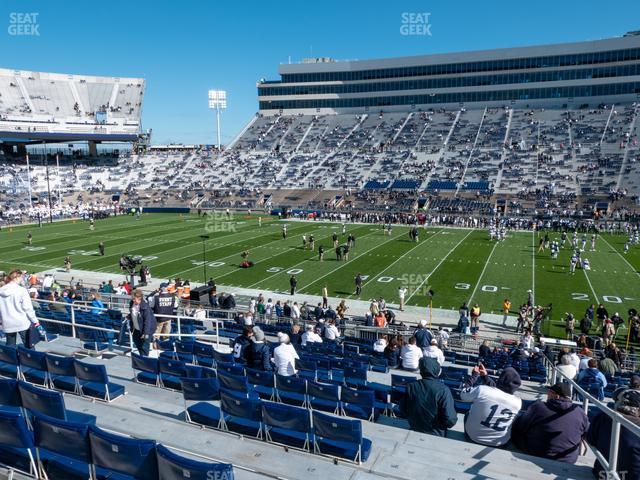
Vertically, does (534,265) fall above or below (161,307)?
below

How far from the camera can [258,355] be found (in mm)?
8320

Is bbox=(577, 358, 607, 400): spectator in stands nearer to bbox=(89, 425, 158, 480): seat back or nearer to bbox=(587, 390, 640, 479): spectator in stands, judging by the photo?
bbox=(587, 390, 640, 479): spectator in stands

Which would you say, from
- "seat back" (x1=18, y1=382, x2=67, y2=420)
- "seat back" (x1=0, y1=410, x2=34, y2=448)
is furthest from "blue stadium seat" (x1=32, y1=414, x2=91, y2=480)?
"seat back" (x1=18, y1=382, x2=67, y2=420)

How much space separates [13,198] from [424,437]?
2687 inches

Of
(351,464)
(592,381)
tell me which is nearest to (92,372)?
(351,464)

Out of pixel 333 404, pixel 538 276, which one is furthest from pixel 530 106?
pixel 333 404

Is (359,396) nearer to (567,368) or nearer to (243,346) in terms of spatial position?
(243,346)

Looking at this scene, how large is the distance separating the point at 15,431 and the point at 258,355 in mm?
4132

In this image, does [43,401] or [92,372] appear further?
[92,372]

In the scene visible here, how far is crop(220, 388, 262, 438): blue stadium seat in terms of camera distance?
18.5 feet

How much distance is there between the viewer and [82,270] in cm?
2869

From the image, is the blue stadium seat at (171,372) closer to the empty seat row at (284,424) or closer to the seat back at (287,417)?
the empty seat row at (284,424)

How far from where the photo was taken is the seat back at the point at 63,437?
4445 mm

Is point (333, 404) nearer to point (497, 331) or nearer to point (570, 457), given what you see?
point (570, 457)
